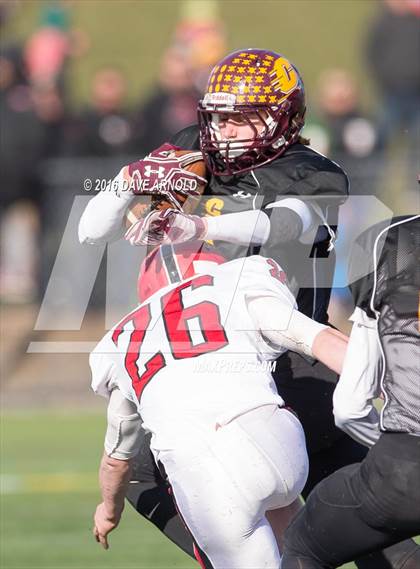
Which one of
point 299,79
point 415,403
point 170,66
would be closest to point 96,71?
point 170,66

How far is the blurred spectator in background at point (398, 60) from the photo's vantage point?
11820 mm

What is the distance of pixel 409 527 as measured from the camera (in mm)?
3387

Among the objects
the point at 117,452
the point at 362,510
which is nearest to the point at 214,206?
the point at 117,452

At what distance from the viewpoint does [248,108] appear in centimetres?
418

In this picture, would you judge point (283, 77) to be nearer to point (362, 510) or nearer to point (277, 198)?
point (277, 198)

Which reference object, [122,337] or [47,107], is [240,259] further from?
[47,107]

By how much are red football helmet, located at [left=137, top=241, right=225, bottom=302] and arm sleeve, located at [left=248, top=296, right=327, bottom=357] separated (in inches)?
17.7

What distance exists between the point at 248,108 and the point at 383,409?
1230mm

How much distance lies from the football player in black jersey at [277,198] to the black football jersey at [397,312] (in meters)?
0.53

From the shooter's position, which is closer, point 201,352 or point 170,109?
point 201,352

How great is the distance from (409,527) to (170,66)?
8467 mm

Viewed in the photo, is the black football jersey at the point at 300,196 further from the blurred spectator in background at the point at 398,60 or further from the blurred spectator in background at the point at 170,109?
the blurred spectator in background at the point at 398,60

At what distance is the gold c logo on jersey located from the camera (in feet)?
13.5

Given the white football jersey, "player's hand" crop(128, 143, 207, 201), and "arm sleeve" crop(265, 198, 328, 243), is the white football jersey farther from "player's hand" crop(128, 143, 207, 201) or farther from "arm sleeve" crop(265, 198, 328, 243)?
"player's hand" crop(128, 143, 207, 201)
